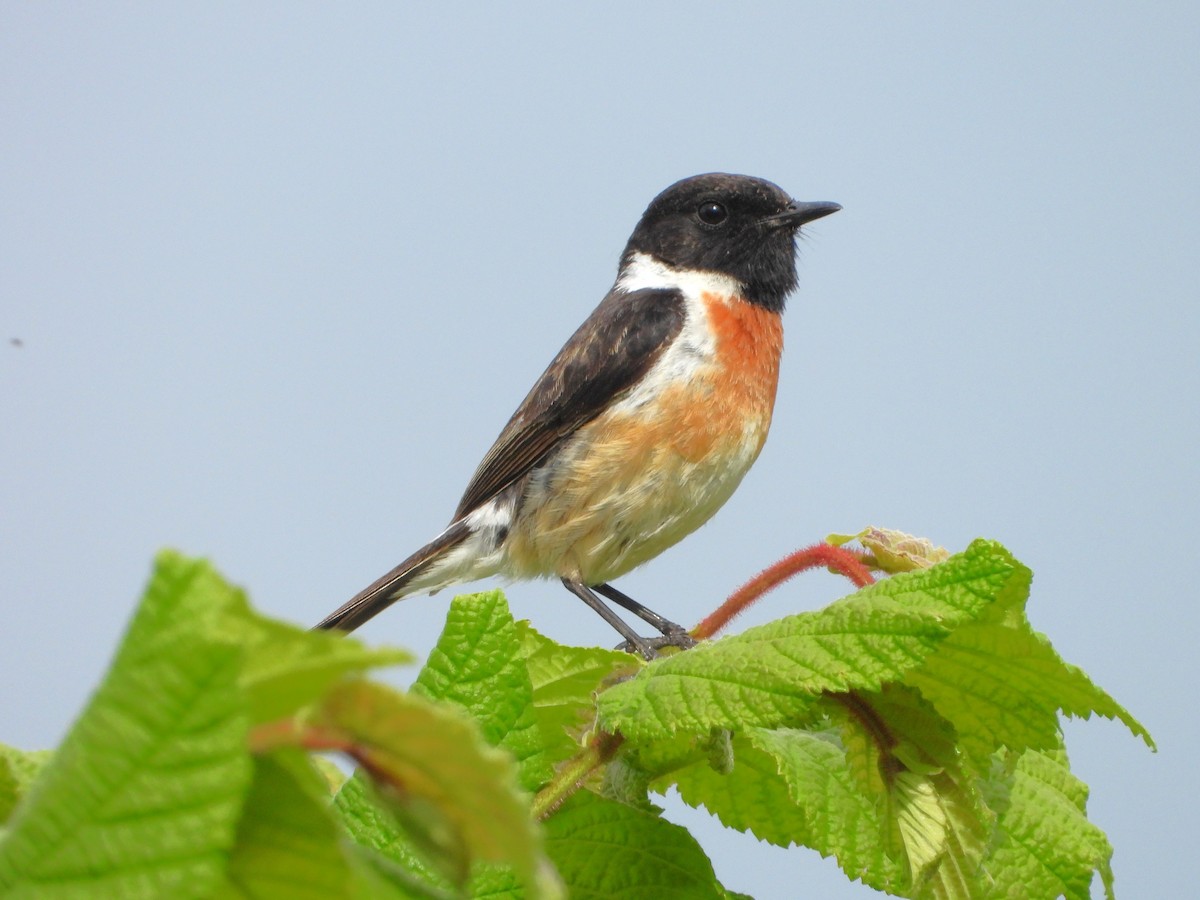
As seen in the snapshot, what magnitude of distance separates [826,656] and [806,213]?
15.7ft

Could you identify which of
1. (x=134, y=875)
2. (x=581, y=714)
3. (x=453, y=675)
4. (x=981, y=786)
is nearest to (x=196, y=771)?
(x=134, y=875)

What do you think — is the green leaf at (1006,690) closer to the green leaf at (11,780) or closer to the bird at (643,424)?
the green leaf at (11,780)

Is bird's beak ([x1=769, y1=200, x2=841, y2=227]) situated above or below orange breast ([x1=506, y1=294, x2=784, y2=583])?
above

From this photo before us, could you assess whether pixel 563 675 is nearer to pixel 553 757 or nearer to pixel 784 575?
pixel 553 757

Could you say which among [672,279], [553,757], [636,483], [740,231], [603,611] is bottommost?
[553,757]

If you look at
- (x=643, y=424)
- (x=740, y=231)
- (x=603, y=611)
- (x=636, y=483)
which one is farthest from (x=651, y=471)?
(x=740, y=231)

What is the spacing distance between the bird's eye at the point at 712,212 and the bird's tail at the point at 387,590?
1.90m

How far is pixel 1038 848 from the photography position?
2.27 m

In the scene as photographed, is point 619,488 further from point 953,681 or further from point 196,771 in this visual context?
point 196,771

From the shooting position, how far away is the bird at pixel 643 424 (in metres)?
5.53

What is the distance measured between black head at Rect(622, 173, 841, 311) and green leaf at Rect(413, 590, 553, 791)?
476 cm

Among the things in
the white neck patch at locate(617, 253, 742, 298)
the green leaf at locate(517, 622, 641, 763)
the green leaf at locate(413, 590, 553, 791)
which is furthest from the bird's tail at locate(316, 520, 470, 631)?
the green leaf at locate(413, 590, 553, 791)

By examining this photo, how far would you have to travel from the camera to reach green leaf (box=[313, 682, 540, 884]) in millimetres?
725

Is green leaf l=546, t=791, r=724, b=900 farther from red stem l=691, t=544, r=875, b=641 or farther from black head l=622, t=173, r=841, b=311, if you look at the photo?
black head l=622, t=173, r=841, b=311
